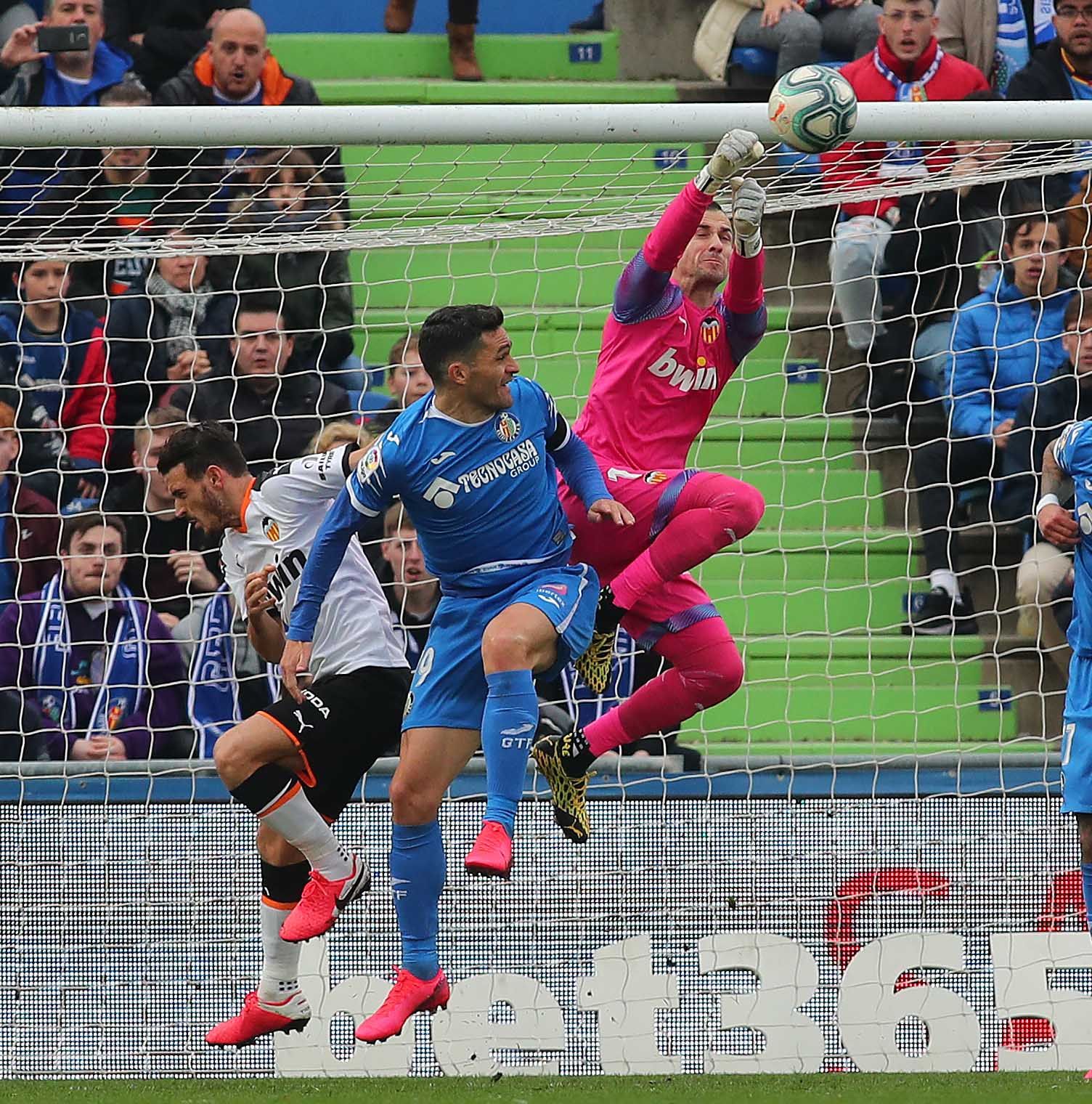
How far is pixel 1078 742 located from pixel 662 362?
2.09 metres

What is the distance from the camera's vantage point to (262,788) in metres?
6.44

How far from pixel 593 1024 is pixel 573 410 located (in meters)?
3.50

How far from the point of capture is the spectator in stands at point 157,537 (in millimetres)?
8281

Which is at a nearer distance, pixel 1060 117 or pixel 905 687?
pixel 1060 117

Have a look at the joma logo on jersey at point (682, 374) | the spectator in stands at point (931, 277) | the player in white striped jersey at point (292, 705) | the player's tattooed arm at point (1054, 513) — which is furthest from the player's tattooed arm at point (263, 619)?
the spectator in stands at point (931, 277)

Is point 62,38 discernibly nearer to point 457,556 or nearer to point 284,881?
point 457,556

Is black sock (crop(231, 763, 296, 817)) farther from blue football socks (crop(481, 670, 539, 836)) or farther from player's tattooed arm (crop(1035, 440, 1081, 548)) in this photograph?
player's tattooed arm (crop(1035, 440, 1081, 548))

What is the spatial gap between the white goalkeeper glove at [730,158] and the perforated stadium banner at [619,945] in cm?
268

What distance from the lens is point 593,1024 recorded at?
291 inches

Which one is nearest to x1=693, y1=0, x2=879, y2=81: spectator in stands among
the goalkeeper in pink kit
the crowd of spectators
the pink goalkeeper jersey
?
the crowd of spectators

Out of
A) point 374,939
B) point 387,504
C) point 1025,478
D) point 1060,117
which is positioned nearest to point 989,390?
point 1025,478

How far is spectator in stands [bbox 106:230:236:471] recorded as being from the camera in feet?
28.3

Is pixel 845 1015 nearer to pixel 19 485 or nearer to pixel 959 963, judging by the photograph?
pixel 959 963

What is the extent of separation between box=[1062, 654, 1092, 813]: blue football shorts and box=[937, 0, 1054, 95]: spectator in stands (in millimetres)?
5061
